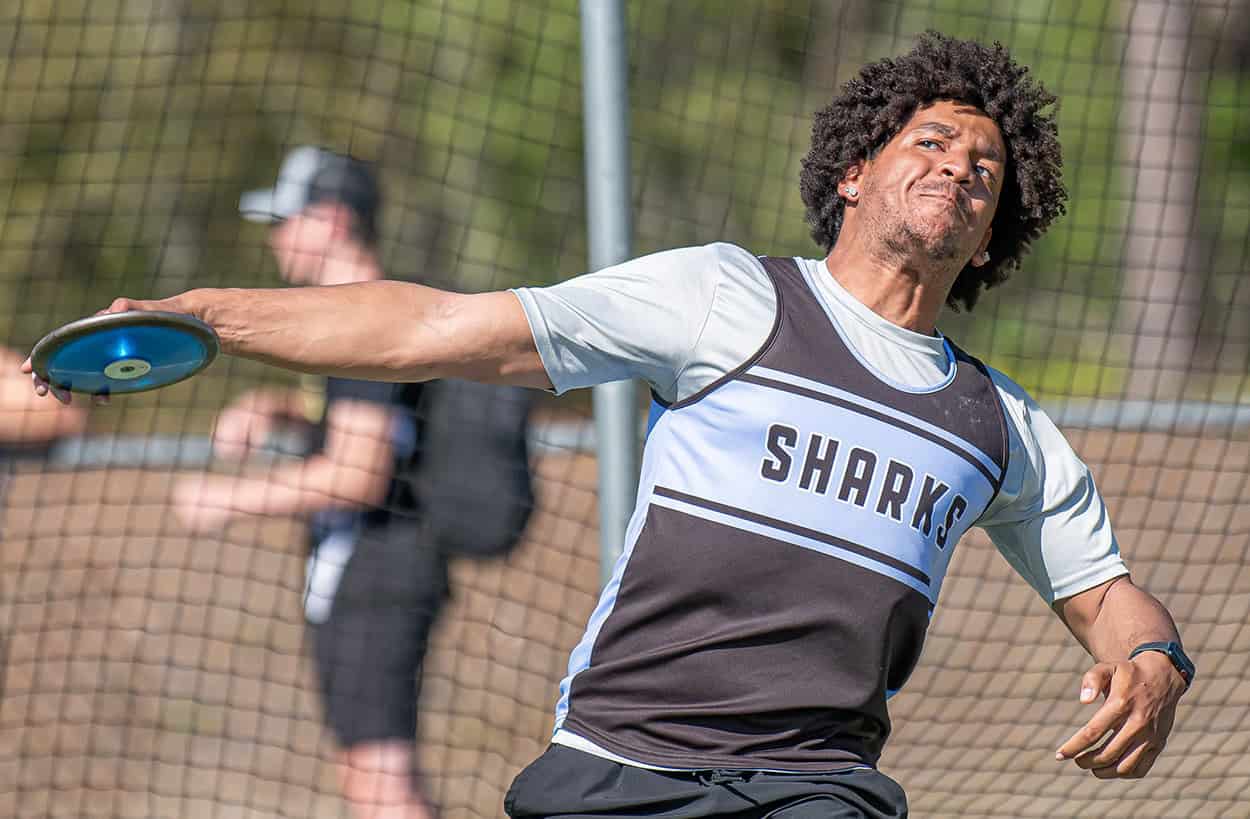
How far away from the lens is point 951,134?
9.73ft

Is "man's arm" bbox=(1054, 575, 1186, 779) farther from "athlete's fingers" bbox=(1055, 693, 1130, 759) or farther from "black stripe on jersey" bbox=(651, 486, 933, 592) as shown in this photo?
"black stripe on jersey" bbox=(651, 486, 933, 592)

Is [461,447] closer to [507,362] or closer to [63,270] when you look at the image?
[507,362]

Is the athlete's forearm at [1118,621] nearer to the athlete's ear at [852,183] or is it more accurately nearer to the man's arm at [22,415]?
the athlete's ear at [852,183]

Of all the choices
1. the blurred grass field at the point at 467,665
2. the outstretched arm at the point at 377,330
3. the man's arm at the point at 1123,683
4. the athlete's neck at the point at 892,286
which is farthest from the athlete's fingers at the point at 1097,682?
the blurred grass field at the point at 467,665

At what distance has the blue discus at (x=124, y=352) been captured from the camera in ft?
6.91

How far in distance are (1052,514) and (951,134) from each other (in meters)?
0.71

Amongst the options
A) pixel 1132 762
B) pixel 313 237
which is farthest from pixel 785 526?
pixel 313 237

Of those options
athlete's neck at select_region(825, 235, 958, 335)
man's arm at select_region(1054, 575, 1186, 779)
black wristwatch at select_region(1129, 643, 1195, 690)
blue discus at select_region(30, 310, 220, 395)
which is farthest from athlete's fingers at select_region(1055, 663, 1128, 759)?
blue discus at select_region(30, 310, 220, 395)

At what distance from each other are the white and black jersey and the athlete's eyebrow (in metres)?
0.53

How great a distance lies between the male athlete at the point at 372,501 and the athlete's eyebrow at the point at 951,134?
66.5 inches

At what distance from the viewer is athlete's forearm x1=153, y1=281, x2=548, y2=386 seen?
2307mm

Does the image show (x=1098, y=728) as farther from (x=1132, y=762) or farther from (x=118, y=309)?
(x=118, y=309)

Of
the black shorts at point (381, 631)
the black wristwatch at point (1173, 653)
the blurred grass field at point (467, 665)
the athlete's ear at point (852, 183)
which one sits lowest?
the blurred grass field at point (467, 665)

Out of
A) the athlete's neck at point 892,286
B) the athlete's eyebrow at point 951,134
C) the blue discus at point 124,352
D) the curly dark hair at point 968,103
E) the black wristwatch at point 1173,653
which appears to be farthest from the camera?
the curly dark hair at point 968,103
